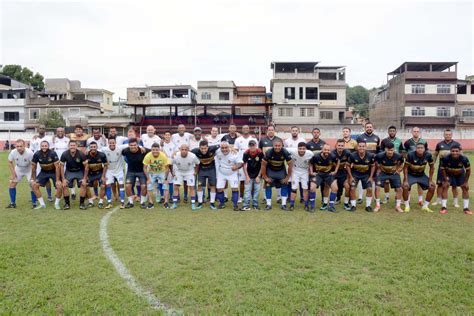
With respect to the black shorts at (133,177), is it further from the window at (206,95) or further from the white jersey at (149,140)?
the window at (206,95)

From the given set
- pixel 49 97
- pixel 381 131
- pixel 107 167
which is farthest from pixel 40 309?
pixel 49 97

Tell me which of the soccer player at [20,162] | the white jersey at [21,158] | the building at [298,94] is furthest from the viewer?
the building at [298,94]

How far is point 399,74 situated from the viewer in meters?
39.3

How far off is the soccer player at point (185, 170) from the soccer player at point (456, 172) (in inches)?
219

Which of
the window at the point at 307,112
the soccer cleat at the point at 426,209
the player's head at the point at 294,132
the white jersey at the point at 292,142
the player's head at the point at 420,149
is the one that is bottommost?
the soccer cleat at the point at 426,209

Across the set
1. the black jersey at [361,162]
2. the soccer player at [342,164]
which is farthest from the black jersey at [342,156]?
the black jersey at [361,162]

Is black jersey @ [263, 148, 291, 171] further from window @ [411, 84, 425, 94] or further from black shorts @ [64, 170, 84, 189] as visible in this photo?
window @ [411, 84, 425, 94]

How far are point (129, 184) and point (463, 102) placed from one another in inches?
1630

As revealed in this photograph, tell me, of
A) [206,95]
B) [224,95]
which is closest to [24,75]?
[206,95]

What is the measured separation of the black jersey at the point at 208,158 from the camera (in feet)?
26.8

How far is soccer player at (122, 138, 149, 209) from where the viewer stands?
8.17 metres

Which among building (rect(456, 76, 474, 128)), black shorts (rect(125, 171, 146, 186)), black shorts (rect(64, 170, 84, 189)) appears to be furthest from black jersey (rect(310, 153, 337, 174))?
building (rect(456, 76, 474, 128))

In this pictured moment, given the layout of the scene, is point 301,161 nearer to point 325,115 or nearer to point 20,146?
point 20,146

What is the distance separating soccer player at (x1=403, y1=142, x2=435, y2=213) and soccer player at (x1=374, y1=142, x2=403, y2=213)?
0.50ft
